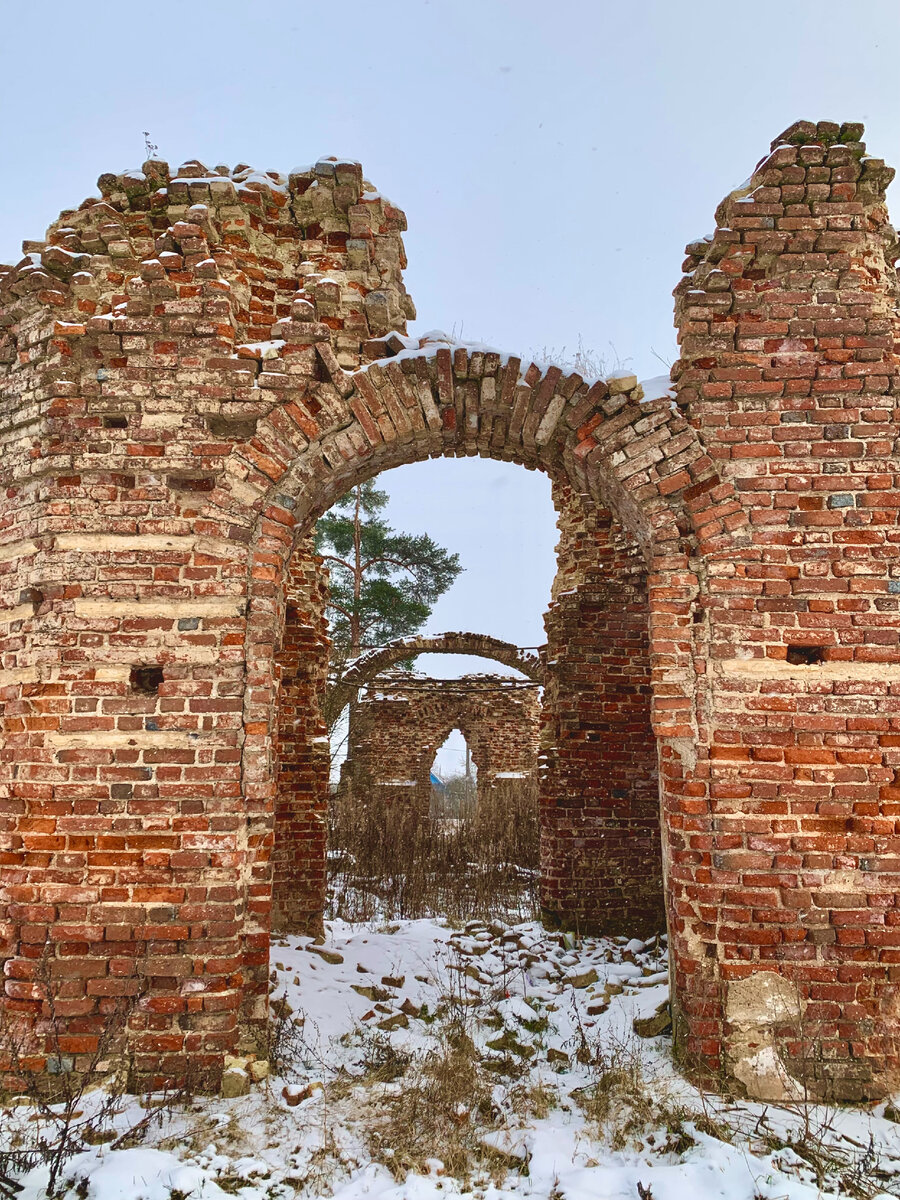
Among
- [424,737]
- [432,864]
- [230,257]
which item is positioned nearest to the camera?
[230,257]

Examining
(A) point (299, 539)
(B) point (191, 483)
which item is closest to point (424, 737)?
(A) point (299, 539)

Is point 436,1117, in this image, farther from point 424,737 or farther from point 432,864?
point 424,737

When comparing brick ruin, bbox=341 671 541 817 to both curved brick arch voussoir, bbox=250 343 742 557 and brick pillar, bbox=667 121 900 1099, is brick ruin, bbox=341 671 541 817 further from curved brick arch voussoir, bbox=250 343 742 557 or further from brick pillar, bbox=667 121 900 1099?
brick pillar, bbox=667 121 900 1099

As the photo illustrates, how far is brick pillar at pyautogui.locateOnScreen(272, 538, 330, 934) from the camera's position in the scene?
6.29 metres

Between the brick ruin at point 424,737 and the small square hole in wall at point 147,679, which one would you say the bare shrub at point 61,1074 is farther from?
the brick ruin at point 424,737

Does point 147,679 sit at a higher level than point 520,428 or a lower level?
lower

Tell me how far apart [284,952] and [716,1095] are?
3.31m

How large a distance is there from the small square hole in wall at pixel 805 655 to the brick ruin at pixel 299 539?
0.07ft

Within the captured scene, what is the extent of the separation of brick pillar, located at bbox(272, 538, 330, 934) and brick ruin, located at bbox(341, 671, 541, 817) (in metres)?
7.17

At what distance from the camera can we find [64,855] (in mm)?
3482

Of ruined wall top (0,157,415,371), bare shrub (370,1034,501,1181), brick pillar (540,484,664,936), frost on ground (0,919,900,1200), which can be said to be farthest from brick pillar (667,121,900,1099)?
brick pillar (540,484,664,936)

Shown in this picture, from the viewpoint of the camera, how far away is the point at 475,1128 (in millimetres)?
3229

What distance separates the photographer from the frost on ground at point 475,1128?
2781 millimetres

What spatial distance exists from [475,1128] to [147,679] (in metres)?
2.49
